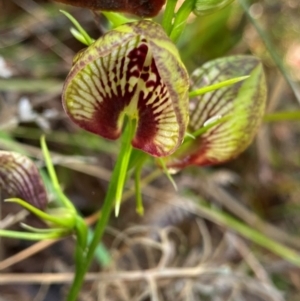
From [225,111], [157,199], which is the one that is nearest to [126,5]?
[225,111]

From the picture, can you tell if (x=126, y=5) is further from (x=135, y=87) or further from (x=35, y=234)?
(x=35, y=234)

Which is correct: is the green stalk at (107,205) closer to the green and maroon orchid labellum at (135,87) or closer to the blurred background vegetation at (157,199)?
the green and maroon orchid labellum at (135,87)

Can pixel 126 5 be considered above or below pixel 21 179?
above

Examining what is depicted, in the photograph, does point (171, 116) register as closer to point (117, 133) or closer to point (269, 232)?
point (117, 133)

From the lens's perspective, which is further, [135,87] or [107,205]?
[107,205]

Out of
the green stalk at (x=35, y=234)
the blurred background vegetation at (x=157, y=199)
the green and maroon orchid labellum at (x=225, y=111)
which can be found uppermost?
the green and maroon orchid labellum at (x=225, y=111)

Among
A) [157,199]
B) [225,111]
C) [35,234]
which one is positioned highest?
[225,111]

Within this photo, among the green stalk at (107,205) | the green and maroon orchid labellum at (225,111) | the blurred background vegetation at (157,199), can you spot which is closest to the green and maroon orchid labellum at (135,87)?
the green stalk at (107,205)
